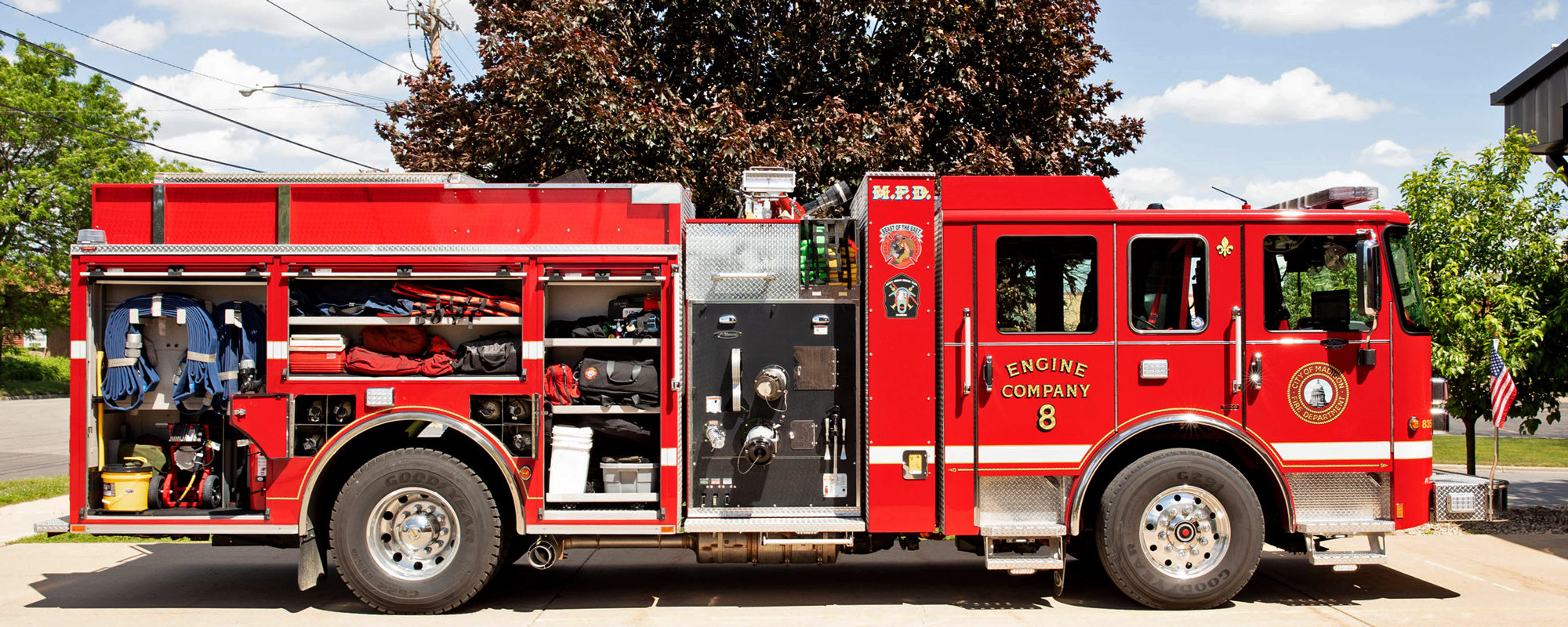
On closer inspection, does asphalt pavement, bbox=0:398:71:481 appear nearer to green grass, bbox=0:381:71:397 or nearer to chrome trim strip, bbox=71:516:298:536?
green grass, bbox=0:381:71:397

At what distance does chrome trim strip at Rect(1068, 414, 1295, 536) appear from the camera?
638cm

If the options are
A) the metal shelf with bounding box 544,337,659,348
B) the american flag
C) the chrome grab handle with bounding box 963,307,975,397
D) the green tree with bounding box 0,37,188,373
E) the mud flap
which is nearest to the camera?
the chrome grab handle with bounding box 963,307,975,397

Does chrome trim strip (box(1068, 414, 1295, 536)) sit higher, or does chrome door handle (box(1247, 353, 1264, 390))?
chrome door handle (box(1247, 353, 1264, 390))

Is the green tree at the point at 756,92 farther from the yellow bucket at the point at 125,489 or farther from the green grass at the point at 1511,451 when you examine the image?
the green grass at the point at 1511,451

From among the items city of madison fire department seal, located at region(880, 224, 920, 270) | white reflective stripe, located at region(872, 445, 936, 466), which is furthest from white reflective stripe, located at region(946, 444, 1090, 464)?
city of madison fire department seal, located at region(880, 224, 920, 270)

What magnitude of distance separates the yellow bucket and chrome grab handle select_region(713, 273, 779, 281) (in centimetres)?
411

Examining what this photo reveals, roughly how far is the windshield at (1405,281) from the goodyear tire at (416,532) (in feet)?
20.6

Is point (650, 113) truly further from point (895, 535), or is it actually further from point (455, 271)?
point (895, 535)

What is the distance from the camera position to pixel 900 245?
21.4 ft

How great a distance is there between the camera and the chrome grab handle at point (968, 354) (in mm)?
6320

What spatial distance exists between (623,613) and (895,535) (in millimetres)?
1997

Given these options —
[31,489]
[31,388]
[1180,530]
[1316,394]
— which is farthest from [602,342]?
[31,388]

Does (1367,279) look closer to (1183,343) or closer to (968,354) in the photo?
(1183,343)

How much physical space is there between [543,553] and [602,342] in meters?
1.52
